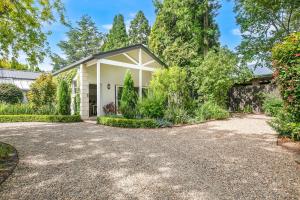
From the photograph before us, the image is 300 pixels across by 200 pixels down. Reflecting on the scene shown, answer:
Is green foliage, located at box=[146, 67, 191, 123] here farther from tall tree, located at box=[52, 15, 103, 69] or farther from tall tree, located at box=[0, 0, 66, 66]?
tall tree, located at box=[52, 15, 103, 69]

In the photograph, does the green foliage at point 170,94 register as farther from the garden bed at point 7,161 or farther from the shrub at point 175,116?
the garden bed at point 7,161

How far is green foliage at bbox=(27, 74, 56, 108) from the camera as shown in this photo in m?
13.0

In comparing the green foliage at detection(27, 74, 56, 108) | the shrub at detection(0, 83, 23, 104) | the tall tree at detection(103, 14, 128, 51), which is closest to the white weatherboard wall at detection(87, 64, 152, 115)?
the green foliage at detection(27, 74, 56, 108)

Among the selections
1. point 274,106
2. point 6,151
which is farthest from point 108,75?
point 274,106

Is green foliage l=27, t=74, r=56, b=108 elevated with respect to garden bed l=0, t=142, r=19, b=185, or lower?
elevated

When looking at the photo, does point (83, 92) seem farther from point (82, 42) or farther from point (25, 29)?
point (82, 42)

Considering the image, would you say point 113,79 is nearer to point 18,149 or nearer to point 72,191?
point 18,149

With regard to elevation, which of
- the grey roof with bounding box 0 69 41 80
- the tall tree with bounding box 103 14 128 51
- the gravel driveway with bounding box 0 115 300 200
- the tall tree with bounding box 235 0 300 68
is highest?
the tall tree with bounding box 103 14 128 51

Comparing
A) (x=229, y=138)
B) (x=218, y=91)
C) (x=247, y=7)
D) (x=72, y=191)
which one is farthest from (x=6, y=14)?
(x=247, y=7)

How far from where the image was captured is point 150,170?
4.11 meters

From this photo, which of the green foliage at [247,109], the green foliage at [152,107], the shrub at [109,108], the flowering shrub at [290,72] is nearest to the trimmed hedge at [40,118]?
the shrub at [109,108]

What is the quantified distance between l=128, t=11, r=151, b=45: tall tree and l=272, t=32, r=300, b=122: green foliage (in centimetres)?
2455

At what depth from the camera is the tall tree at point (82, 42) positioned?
3962 centimetres

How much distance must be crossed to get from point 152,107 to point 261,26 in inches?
503
